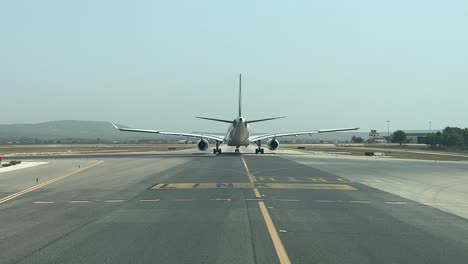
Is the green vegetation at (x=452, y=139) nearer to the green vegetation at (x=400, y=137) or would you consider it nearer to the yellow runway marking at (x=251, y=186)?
the green vegetation at (x=400, y=137)

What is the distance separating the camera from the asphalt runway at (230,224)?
8.71 metres

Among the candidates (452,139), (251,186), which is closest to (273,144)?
(251,186)

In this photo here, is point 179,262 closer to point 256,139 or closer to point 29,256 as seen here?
point 29,256

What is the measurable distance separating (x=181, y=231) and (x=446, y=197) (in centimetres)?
1306

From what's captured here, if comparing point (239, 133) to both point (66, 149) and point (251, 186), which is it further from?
point (66, 149)

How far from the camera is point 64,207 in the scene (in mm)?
15234

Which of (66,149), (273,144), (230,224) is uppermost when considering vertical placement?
(273,144)

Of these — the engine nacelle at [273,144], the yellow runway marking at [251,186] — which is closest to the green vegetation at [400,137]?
the engine nacelle at [273,144]

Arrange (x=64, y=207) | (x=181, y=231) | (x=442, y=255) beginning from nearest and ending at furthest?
(x=442, y=255), (x=181, y=231), (x=64, y=207)

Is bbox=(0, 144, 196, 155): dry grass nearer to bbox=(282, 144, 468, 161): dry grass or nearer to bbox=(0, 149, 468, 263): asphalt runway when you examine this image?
bbox=(282, 144, 468, 161): dry grass

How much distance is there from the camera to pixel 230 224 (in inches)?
467

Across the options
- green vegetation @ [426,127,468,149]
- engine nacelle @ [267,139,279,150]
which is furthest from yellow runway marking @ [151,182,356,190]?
green vegetation @ [426,127,468,149]

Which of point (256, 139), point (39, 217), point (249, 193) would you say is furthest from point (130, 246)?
point (256, 139)

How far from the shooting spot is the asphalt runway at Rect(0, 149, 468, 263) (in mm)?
8707
